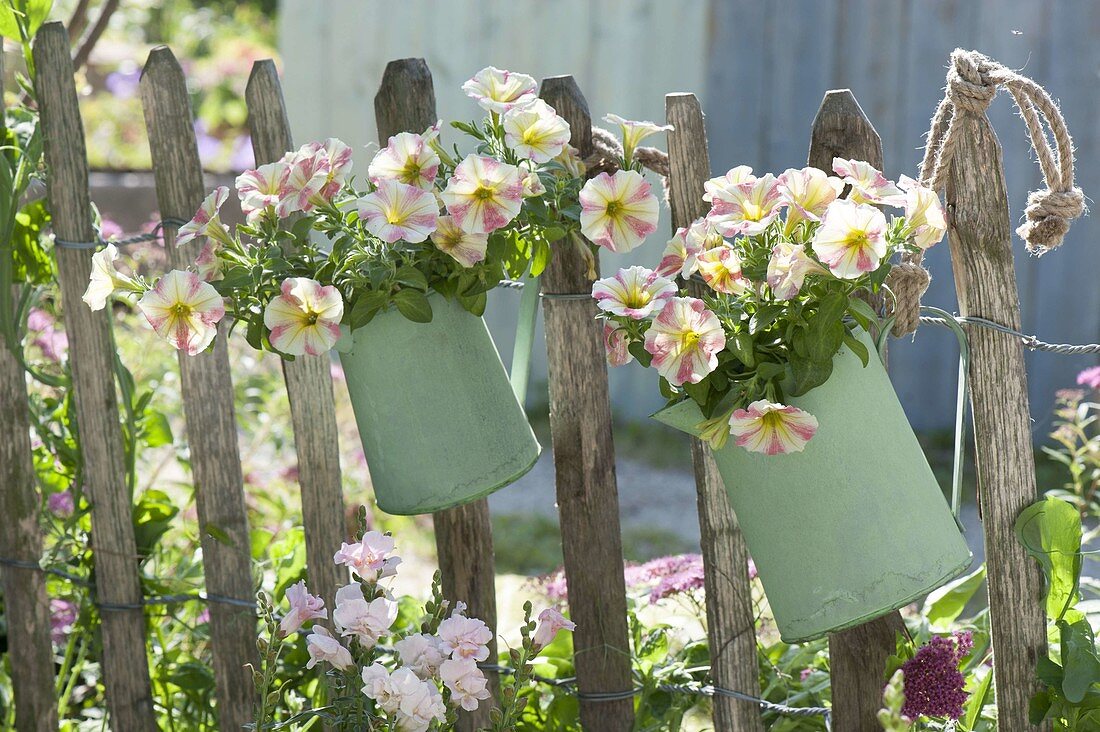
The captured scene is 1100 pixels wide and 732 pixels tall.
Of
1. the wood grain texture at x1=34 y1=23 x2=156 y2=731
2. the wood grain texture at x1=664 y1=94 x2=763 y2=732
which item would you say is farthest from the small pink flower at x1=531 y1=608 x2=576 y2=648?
the wood grain texture at x1=34 y1=23 x2=156 y2=731

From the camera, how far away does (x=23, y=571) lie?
181 cm

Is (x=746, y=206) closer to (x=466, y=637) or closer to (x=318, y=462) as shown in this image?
(x=466, y=637)

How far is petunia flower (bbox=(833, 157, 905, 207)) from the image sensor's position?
1142 millimetres

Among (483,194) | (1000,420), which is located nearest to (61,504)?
(483,194)

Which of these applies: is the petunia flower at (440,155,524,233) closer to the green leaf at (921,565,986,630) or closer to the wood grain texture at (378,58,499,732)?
the wood grain texture at (378,58,499,732)

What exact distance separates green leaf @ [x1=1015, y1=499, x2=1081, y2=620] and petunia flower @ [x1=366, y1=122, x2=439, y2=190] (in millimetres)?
765

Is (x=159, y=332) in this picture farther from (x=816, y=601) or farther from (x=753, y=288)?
(x=816, y=601)

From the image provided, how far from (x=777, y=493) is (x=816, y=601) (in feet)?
0.39

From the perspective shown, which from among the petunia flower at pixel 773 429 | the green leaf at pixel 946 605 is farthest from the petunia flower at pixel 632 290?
the green leaf at pixel 946 605

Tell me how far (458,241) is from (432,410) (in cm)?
21

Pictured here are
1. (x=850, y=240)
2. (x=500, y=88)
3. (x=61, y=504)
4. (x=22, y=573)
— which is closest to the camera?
(x=850, y=240)

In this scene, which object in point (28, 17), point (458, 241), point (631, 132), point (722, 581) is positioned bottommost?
point (722, 581)

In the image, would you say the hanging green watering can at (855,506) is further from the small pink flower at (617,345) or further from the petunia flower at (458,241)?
the petunia flower at (458,241)

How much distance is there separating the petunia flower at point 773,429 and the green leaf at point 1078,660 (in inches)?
17.3
